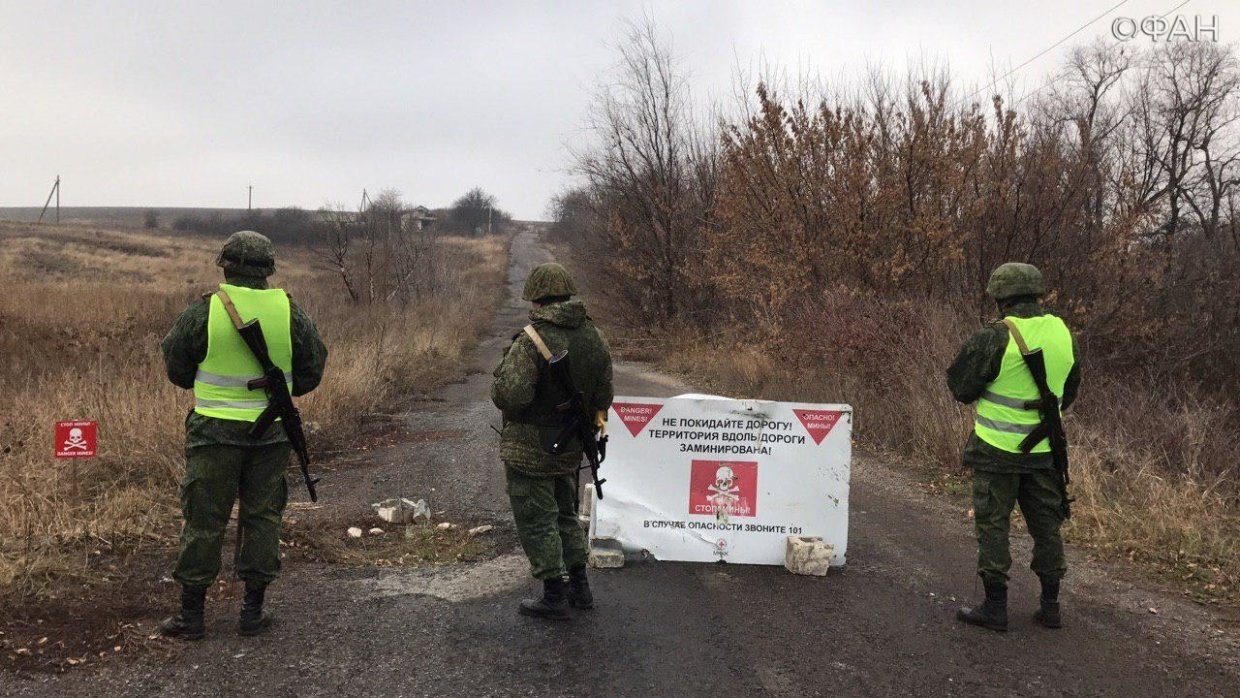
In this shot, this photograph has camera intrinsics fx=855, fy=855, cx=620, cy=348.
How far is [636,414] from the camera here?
6016 millimetres

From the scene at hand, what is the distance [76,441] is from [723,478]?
4151mm

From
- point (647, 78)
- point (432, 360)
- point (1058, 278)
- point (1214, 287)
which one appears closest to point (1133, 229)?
point (1058, 278)

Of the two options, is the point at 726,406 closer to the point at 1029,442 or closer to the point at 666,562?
the point at 666,562

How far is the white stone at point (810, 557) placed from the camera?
567cm

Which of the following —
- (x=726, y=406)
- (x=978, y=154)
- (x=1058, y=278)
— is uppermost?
(x=978, y=154)

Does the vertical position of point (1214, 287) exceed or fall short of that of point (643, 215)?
it falls short

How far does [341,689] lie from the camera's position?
12.7 feet

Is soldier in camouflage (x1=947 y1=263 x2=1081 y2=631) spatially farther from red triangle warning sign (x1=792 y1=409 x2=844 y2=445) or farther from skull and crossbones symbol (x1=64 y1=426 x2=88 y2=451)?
skull and crossbones symbol (x1=64 y1=426 x2=88 y2=451)

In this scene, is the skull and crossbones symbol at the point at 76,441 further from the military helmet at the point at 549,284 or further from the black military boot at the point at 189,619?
the military helmet at the point at 549,284

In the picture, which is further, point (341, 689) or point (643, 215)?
point (643, 215)

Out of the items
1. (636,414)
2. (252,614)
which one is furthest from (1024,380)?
(252,614)

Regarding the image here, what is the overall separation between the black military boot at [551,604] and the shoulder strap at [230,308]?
2129 mm

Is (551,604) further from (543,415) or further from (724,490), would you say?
(724,490)

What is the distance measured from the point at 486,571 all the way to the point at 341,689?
1854 mm
